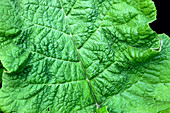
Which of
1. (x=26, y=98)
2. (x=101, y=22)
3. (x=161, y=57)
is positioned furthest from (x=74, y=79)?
(x=161, y=57)

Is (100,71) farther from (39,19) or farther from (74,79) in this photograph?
(39,19)

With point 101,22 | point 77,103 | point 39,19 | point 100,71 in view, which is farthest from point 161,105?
point 39,19

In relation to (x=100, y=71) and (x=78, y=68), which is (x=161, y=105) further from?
(x=78, y=68)

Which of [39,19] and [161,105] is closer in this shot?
[39,19]

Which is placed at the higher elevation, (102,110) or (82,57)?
(82,57)

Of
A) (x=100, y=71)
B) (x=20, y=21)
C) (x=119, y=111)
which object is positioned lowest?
(x=119, y=111)

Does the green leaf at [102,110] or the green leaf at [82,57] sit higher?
the green leaf at [82,57]

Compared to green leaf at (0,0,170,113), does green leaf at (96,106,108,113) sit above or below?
below

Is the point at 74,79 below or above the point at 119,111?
above
